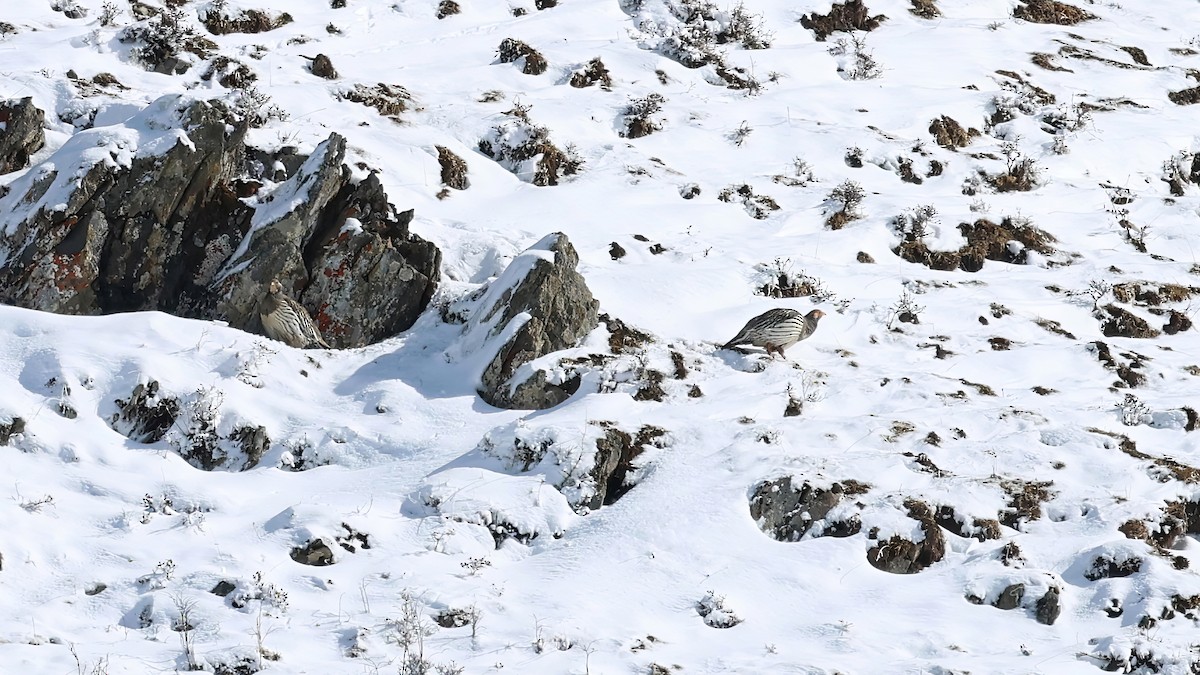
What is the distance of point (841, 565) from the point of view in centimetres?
821

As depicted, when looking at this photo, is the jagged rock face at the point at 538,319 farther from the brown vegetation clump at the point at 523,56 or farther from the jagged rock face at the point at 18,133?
the brown vegetation clump at the point at 523,56

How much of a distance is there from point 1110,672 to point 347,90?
1226cm

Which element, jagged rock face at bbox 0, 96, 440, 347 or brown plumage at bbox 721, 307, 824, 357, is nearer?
jagged rock face at bbox 0, 96, 440, 347

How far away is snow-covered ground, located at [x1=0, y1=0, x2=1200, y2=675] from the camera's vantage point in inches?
285

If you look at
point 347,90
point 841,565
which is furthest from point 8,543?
point 347,90

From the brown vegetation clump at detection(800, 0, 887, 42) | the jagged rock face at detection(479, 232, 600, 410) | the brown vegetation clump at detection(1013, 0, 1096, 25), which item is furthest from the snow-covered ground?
the brown vegetation clump at detection(1013, 0, 1096, 25)

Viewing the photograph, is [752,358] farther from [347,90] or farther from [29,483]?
[347,90]

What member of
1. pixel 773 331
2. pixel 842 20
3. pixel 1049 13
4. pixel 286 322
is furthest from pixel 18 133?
pixel 1049 13

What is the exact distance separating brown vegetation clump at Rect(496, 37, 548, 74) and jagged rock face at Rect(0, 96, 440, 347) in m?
6.46

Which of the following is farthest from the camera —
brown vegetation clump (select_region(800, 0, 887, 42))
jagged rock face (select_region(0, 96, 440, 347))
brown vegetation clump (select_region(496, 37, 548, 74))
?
brown vegetation clump (select_region(800, 0, 887, 42))

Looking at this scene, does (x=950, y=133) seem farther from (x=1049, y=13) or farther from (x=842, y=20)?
(x=1049, y=13)

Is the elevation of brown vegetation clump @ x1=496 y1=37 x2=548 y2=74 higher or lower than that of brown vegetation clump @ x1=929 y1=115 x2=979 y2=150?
higher

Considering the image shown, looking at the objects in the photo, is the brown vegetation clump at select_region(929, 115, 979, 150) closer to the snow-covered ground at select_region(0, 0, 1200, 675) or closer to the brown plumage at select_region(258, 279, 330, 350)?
the snow-covered ground at select_region(0, 0, 1200, 675)

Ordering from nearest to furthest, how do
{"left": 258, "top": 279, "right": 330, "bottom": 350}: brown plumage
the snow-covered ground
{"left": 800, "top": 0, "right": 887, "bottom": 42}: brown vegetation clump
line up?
the snow-covered ground
{"left": 258, "top": 279, "right": 330, "bottom": 350}: brown plumage
{"left": 800, "top": 0, "right": 887, "bottom": 42}: brown vegetation clump
